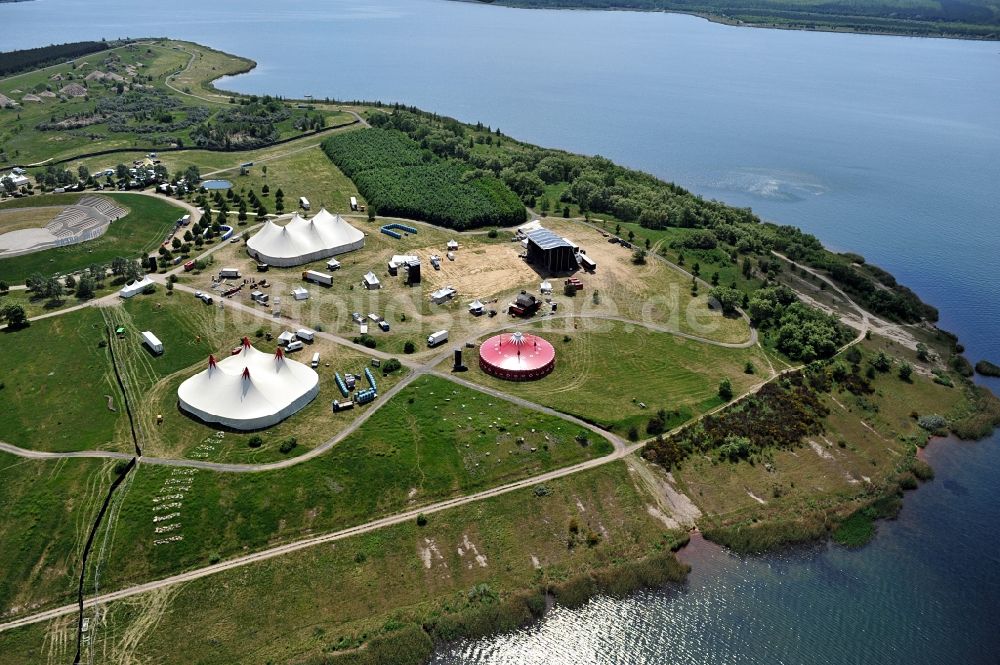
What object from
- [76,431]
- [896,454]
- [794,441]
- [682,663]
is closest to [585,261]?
[794,441]

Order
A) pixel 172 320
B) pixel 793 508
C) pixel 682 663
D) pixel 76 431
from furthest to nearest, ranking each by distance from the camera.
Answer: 1. pixel 172 320
2. pixel 76 431
3. pixel 793 508
4. pixel 682 663

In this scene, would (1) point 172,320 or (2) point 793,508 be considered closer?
(2) point 793,508

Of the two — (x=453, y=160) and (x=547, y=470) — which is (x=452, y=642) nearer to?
(x=547, y=470)

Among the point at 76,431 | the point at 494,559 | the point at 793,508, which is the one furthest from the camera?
the point at 76,431

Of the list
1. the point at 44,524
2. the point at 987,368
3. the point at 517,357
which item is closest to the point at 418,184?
the point at 517,357

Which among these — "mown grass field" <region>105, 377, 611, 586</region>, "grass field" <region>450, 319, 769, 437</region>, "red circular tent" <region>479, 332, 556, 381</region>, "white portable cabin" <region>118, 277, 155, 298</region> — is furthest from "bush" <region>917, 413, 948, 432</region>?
"white portable cabin" <region>118, 277, 155, 298</region>

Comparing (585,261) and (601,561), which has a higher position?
(585,261)

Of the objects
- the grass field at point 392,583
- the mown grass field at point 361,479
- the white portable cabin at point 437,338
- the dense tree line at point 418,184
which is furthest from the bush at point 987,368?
the dense tree line at point 418,184
